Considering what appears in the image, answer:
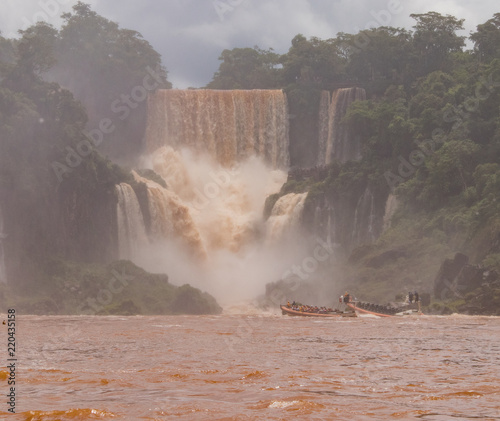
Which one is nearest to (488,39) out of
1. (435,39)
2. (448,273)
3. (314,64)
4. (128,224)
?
(435,39)

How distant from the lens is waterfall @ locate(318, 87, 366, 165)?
76.2 meters

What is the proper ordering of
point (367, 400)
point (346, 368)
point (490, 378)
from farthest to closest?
point (346, 368), point (490, 378), point (367, 400)

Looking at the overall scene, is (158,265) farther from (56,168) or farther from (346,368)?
(346,368)

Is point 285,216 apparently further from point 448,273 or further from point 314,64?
point 314,64

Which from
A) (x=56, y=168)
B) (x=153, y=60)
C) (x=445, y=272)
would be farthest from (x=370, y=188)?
(x=153, y=60)

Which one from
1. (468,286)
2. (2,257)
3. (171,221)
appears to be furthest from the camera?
(171,221)

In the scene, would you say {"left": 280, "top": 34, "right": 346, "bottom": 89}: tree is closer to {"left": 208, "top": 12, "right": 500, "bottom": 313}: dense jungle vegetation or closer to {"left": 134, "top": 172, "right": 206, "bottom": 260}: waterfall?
{"left": 208, "top": 12, "right": 500, "bottom": 313}: dense jungle vegetation

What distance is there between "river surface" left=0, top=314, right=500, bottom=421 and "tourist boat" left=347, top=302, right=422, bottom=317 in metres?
16.6

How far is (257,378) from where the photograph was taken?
15.7 m

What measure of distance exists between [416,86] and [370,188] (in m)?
14.9

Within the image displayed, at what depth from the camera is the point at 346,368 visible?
687 inches

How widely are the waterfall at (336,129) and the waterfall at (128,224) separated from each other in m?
21.3

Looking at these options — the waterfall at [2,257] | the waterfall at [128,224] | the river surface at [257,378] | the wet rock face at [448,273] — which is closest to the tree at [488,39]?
the wet rock face at [448,273]

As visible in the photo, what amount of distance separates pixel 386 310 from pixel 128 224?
25854 mm
